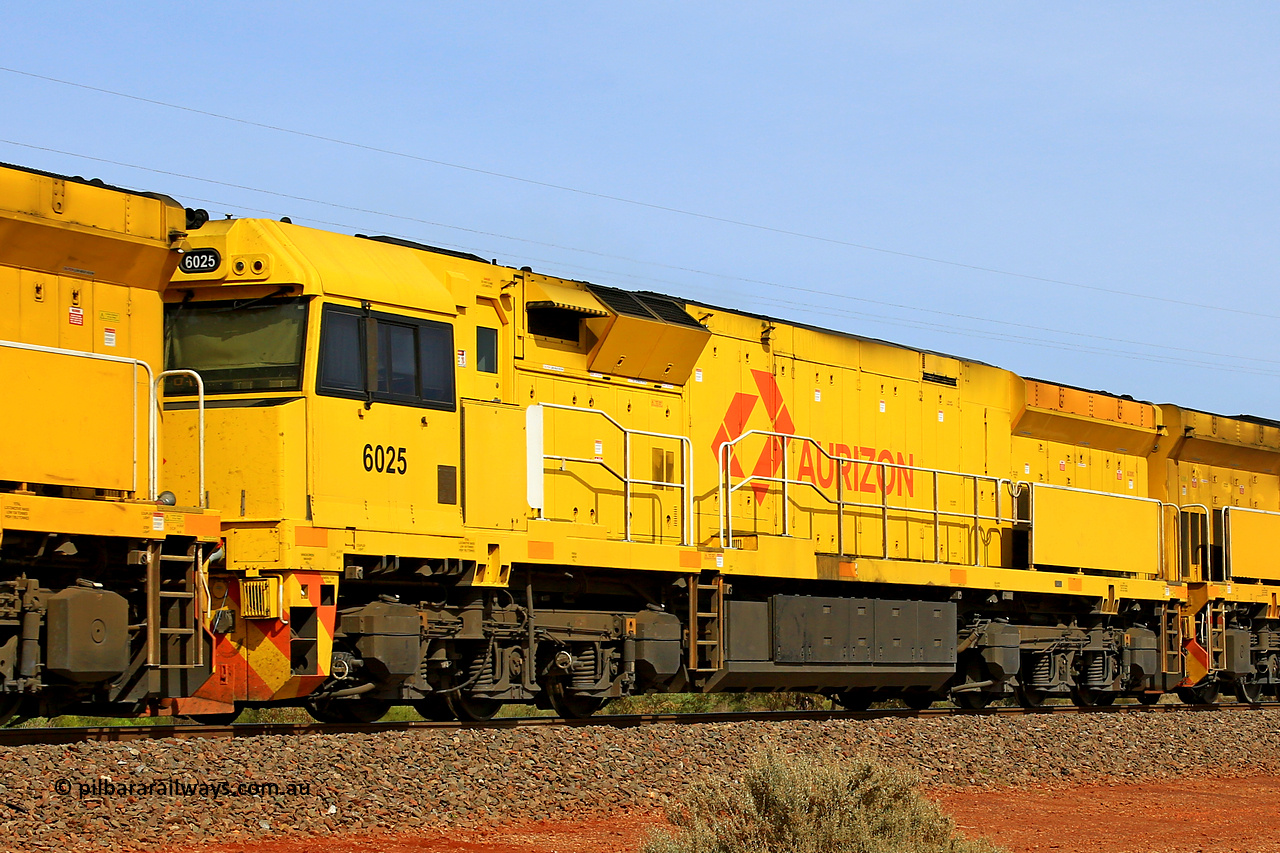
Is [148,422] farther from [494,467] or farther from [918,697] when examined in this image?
[918,697]

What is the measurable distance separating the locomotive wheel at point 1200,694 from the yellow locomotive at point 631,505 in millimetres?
60

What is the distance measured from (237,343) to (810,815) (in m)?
5.78

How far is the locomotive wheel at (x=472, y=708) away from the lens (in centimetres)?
1243

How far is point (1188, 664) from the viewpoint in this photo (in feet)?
66.3

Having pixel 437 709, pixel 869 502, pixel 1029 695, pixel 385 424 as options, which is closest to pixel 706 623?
pixel 437 709

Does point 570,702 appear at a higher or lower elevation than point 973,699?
higher

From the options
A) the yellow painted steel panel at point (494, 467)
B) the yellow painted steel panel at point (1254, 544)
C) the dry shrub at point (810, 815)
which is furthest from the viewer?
the yellow painted steel panel at point (1254, 544)

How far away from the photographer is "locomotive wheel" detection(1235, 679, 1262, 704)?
21078 mm

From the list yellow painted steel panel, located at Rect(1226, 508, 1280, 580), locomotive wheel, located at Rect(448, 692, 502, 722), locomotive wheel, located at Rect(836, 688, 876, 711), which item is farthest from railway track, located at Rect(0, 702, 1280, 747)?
yellow painted steel panel, located at Rect(1226, 508, 1280, 580)

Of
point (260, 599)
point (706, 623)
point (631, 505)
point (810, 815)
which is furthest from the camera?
point (706, 623)

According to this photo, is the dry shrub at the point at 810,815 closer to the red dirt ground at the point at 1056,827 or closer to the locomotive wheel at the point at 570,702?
the red dirt ground at the point at 1056,827

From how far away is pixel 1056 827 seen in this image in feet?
30.9

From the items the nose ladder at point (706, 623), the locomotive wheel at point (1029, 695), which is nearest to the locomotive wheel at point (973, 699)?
the locomotive wheel at point (1029, 695)

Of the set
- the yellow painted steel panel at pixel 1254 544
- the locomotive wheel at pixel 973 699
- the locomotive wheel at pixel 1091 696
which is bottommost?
the locomotive wheel at pixel 1091 696
